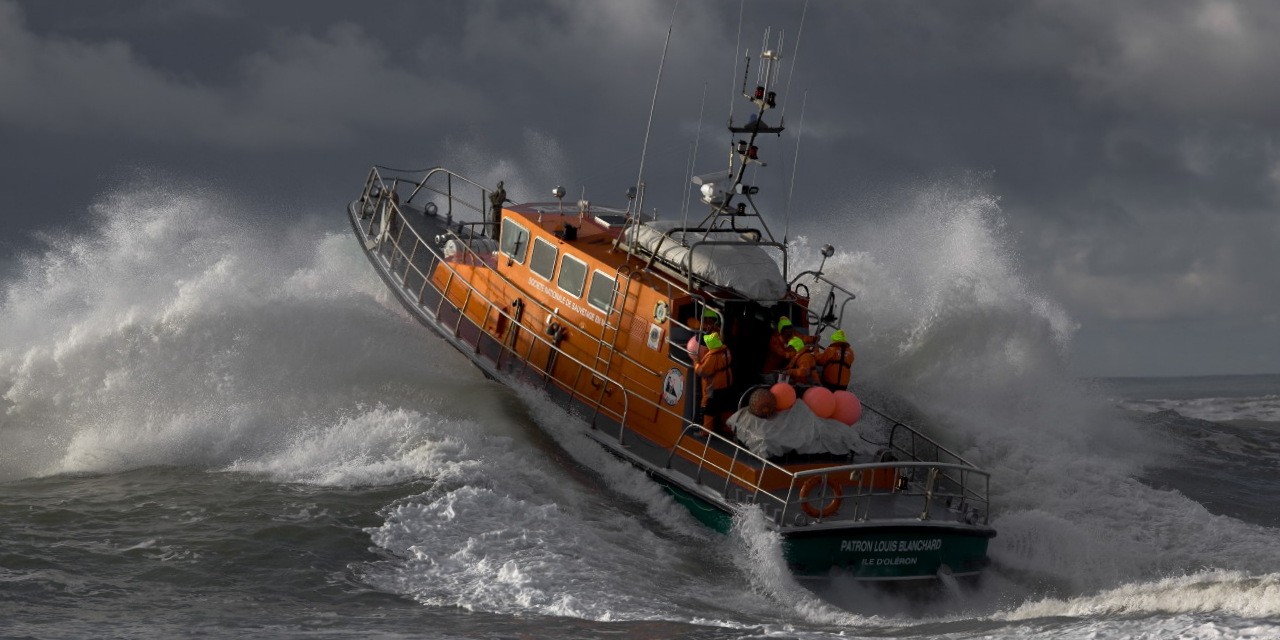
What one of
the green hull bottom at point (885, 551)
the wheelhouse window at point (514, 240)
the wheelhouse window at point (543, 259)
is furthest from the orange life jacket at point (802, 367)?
the wheelhouse window at point (514, 240)

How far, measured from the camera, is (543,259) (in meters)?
13.0

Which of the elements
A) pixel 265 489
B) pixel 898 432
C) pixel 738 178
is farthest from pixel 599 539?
pixel 898 432

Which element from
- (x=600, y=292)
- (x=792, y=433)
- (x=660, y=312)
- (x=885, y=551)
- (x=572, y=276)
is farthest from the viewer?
(x=572, y=276)

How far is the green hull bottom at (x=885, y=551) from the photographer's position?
986cm

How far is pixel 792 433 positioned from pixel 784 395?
0.34 metres

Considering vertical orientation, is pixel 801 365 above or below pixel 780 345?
below

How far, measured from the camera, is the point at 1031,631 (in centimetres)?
786

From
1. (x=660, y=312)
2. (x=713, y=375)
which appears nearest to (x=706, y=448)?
(x=713, y=375)

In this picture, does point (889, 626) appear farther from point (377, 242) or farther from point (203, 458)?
point (377, 242)

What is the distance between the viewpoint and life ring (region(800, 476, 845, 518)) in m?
10.2

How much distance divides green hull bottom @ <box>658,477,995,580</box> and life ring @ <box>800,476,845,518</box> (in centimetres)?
30

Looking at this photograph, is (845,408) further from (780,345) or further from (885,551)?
(885,551)

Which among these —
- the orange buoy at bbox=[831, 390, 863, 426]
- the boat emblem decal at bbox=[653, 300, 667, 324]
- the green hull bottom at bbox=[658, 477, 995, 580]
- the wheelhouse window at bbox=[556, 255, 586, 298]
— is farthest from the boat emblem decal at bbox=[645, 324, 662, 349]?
the green hull bottom at bbox=[658, 477, 995, 580]

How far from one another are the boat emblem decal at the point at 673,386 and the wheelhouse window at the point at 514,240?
8.22 feet
